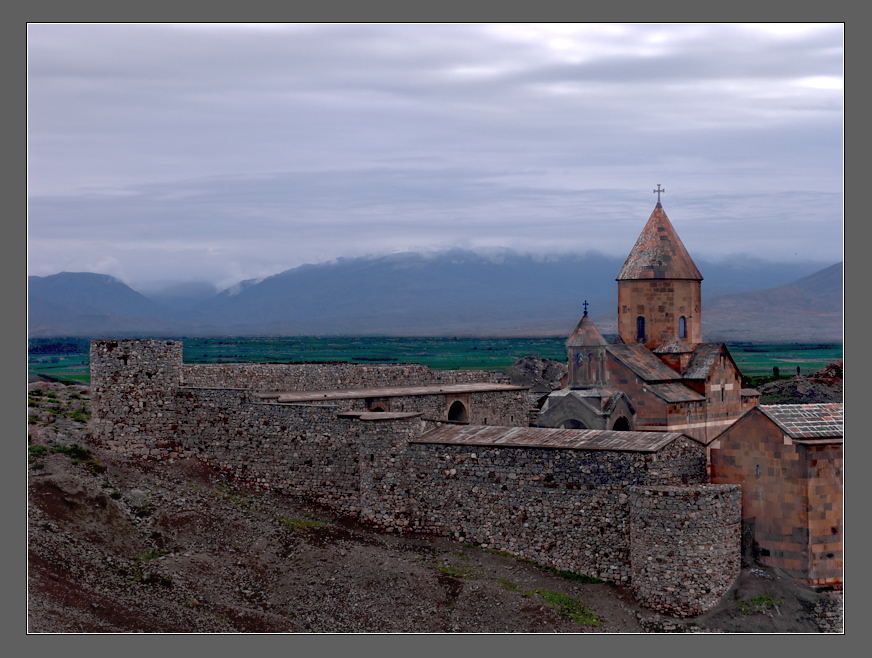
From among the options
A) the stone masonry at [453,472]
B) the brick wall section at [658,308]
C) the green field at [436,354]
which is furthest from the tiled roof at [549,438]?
the green field at [436,354]

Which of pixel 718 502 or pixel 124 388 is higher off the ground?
pixel 124 388

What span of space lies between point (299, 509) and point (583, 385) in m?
8.41

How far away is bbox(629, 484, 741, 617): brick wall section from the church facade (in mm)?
6616

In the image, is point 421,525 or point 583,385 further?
point 583,385

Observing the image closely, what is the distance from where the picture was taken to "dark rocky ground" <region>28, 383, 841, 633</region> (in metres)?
21.2

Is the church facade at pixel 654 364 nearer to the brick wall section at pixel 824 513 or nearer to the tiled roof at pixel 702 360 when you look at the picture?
the tiled roof at pixel 702 360

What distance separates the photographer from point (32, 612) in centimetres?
2056

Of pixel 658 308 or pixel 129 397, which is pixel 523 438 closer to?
pixel 658 308

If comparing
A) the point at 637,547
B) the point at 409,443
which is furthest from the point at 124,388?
the point at 637,547

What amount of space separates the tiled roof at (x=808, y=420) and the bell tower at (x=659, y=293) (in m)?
9.03

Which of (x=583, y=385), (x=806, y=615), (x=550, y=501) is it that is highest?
(x=583, y=385)

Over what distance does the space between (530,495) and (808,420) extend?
576 cm

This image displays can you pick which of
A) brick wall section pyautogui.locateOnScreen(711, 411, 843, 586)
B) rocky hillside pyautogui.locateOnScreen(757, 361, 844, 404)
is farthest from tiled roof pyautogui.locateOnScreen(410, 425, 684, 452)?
rocky hillside pyautogui.locateOnScreen(757, 361, 844, 404)

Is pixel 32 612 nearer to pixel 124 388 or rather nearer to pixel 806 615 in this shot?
pixel 124 388
